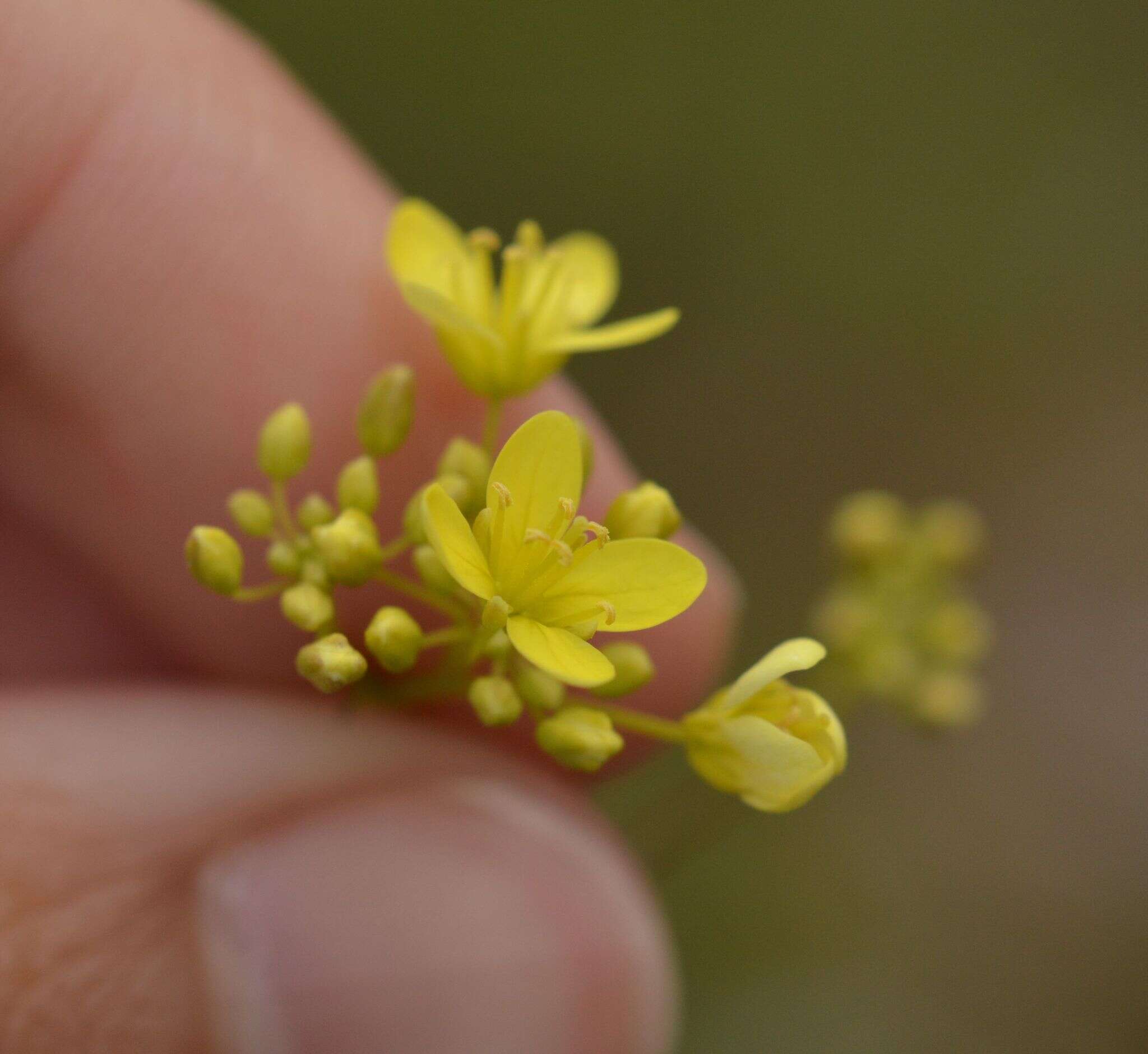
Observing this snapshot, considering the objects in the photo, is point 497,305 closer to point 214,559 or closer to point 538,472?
point 538,472

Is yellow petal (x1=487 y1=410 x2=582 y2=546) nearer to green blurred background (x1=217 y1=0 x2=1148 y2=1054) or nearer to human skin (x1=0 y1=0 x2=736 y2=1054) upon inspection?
human skin (x1=0 y1=0 x2=736 y2=1054)

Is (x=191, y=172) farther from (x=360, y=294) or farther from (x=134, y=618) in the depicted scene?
(x=134, y=618)

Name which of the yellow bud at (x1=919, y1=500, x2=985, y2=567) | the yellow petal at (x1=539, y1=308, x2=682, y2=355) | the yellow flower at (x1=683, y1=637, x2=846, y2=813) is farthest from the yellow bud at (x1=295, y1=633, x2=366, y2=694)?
the yellow bud at (x1=919, y1=500, x2=985, y2=567)

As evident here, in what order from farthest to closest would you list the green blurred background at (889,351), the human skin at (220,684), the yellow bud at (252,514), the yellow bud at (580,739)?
1. the green blurred background at (889,351)
2. the human skin at (220,684)
3. the yellow bud at (252,514)
4. the yellow bud at (580,739)

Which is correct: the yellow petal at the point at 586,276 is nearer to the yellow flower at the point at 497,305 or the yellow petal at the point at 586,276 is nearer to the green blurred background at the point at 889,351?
the yellow flower at the point at 497,305

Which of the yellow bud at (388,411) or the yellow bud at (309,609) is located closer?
the yellow bud at (309,609)

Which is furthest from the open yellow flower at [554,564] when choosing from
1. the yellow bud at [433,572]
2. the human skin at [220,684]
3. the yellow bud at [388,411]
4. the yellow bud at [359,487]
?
the human skin at [220,684]
